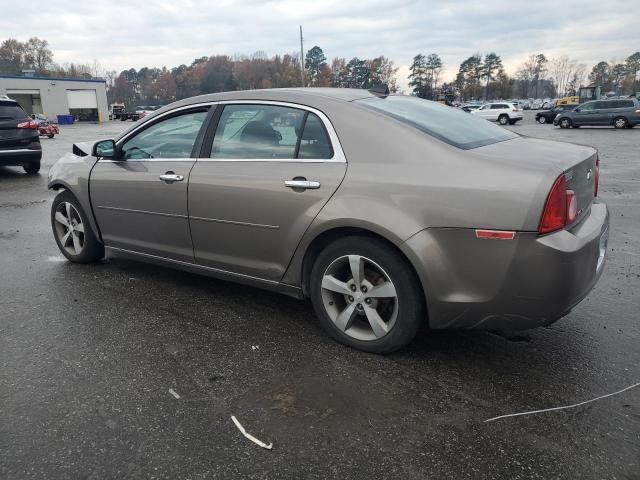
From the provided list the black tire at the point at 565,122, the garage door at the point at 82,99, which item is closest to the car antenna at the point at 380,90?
the black tire at the point at 565,122

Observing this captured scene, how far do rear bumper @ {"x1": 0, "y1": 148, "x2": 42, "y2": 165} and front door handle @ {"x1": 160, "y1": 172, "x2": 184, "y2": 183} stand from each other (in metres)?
9.24

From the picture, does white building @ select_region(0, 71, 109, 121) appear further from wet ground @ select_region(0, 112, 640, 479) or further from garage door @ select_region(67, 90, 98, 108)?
wet ground @ select_region(0, 112, 640, 479)

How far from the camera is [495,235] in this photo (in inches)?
102

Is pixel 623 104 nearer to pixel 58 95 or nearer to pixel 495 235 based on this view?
pixel 495 235

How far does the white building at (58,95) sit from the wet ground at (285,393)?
68159 millimetres

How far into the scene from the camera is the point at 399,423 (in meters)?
2.47

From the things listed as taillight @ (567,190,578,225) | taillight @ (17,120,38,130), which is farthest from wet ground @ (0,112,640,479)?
taillight @ (17,120,38,130)

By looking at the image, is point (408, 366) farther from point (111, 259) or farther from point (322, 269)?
point (111, 259)

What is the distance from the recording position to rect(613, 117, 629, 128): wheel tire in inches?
1081

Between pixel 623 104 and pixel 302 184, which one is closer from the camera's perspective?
pixel 302 184

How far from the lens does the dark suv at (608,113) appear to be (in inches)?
1067

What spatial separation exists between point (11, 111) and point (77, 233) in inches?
320

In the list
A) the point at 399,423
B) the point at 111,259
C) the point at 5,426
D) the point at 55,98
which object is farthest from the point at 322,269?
the point at 55,98

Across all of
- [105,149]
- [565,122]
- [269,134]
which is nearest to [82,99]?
[565,122]
